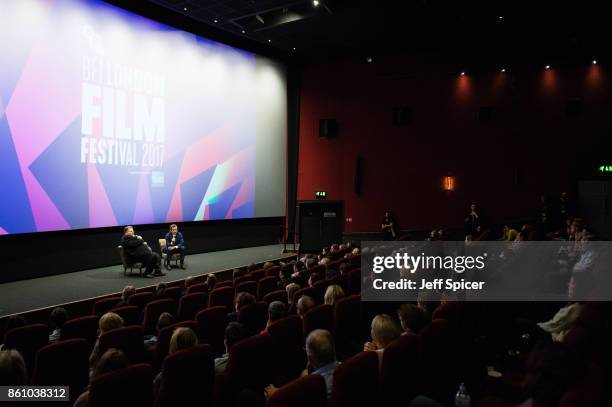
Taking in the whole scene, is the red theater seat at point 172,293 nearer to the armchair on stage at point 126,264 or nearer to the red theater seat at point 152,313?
the red theater seat at point 152,313

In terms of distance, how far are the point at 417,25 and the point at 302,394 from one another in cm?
Result: 1057

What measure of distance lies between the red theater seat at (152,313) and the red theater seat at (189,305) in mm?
131

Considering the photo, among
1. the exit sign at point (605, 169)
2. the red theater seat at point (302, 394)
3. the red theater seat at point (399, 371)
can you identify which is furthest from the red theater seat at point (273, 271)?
the exit sign at point (605, 169)

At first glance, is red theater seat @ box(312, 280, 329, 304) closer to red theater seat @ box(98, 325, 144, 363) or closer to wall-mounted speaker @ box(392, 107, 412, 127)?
red theater seat @ box(98, 325, 144, 363)

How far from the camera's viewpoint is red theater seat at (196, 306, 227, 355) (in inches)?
146

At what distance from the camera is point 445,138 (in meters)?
12.3

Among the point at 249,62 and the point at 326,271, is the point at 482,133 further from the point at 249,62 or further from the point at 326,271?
the point at 326,271

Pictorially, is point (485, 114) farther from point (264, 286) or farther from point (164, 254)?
point (264, 286)

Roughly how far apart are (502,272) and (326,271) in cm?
238

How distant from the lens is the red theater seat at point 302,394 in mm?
1718

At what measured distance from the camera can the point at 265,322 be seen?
4156mm

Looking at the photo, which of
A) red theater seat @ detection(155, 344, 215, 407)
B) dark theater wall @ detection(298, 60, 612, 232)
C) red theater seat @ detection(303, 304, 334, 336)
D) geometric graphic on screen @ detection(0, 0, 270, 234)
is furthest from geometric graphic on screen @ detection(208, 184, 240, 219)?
red theater seat @ detection(155, 344, 215, 407)

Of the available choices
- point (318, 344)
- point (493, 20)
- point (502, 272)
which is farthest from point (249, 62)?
point (318, 344)

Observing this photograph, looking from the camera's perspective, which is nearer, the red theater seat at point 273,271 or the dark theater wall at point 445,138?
the red theater seat at point 273,271
